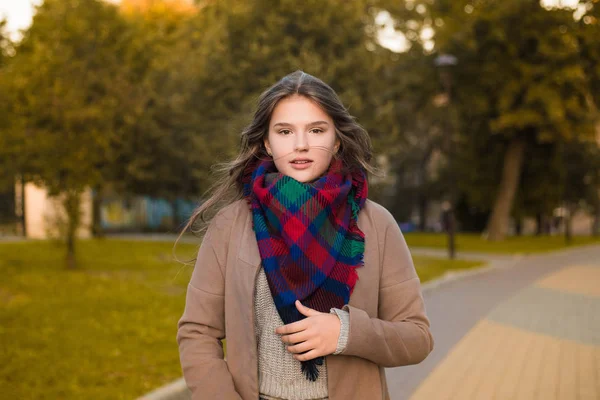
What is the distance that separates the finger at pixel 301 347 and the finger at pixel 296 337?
0.01m

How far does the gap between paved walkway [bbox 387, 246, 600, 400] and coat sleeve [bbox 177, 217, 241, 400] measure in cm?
419

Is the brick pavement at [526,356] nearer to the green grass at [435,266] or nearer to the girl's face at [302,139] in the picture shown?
the green grass at [435,266]

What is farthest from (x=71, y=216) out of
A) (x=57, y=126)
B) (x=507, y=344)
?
(x=507, y=344)

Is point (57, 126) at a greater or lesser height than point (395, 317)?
greater

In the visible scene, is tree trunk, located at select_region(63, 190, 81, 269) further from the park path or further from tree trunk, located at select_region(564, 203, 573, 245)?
tree trunk, located at select_region(564, 203, 573, 245)

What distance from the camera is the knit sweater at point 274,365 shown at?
2273 millimetres

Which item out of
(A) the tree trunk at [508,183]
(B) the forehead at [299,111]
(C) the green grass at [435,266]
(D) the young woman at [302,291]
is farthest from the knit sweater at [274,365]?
(A) the tree trunk at [508,183]

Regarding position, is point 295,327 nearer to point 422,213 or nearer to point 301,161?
point 301,161

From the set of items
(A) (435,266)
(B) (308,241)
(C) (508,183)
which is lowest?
(A) (435,266)

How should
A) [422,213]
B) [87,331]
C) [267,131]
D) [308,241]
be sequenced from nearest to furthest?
[308,241]
[267,131]
[87,331]
[422,213]

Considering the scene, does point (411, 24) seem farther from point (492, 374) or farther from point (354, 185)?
point (354, 185)

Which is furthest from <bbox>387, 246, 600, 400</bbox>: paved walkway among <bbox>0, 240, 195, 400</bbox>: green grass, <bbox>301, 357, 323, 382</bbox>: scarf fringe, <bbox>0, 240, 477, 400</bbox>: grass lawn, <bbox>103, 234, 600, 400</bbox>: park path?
<bbox>301, 357, 323, 382</bbox>: scarf fringe

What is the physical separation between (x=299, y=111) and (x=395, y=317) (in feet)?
2.41

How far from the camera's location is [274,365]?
2299mm
